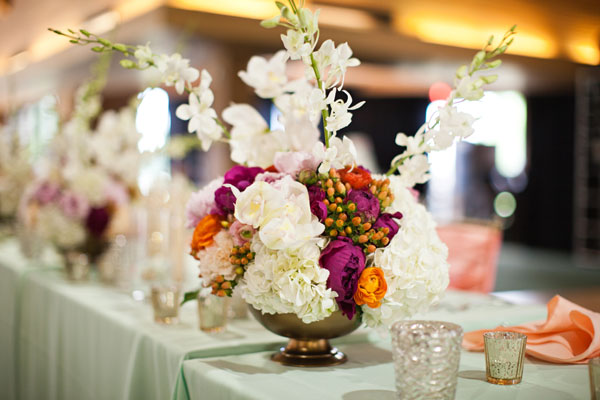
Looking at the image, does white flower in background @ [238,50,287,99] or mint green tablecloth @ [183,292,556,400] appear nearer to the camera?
mint green tablecloth @ [183,292,556,400]

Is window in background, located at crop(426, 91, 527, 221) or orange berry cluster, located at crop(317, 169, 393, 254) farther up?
window in background, located at crop(426, 91, 527, 221)

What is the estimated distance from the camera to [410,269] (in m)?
1.16

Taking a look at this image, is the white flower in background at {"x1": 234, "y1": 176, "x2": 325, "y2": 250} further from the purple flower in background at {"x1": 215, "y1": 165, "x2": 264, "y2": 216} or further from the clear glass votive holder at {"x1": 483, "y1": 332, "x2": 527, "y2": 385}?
the clear glass votive holder at {"x1": 483, "y1": 332, "x2": 527, "y2": 385}

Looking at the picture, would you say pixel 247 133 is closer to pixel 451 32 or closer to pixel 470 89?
pixel 470 89

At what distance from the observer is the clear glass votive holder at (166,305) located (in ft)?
5.21

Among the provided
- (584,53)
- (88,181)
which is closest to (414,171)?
(88,181)

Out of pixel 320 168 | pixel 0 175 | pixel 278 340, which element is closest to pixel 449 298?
pixel 278 340

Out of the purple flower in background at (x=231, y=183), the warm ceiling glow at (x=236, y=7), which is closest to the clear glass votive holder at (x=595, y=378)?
the purple flower in background at (x=231, y=183)

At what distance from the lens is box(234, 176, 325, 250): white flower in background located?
1.08 metres

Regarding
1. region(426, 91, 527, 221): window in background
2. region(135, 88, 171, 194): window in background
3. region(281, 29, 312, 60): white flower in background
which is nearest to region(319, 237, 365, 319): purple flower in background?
region(281, 29, 312, 60): white flower in background

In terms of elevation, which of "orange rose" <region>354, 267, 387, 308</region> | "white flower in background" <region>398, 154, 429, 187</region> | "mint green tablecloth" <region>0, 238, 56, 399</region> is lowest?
"mint green tablecloth" <region>0, 238, 56, 399</region>

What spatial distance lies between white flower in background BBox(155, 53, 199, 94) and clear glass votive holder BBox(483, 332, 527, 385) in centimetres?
71

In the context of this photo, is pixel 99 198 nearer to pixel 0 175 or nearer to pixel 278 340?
pixel 278 340

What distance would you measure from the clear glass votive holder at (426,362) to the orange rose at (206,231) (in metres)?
0.42
